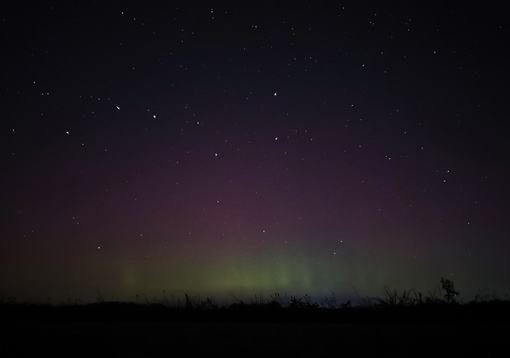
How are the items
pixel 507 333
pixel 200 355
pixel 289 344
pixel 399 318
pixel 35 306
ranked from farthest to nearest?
pixel 35 306 → pixel 399 318 → pixel 507 333 → pixel 289 344 → pixel 200 355

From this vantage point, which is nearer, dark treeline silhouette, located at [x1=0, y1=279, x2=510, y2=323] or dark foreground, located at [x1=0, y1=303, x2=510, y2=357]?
dark foreground, located at [x1=0, y1=303, x2=510, y2=357]

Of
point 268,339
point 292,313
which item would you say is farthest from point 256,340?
point 292,313

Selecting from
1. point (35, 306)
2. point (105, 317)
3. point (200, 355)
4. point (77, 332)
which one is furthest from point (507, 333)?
point (35, 306)

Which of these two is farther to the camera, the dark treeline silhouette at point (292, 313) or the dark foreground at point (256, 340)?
the dark treeline silhouette at point (292, 313)

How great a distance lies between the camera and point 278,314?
4.92 meters

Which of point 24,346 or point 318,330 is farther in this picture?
point 318,330

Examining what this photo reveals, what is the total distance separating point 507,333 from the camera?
2768 mm

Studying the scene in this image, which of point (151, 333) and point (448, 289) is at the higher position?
point (448, 289)

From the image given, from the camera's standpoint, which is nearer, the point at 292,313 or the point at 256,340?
the point at 256,340

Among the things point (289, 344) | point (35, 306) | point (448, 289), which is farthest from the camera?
point (448, 289)

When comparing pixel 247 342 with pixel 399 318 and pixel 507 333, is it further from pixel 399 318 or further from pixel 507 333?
pixel 399 318

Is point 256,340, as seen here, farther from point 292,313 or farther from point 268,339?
point 292,313

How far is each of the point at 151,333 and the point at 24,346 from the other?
2.57ft

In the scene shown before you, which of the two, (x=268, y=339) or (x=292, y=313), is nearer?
(x=268, y=339)
